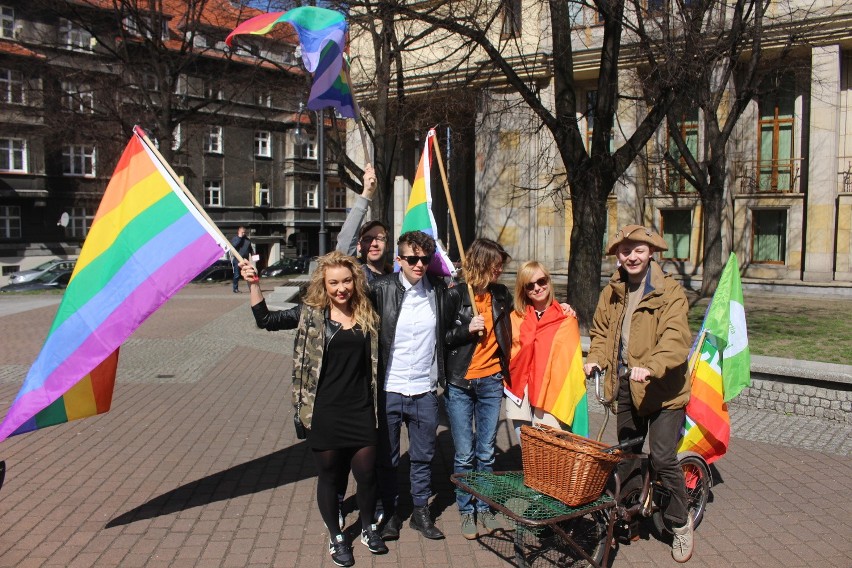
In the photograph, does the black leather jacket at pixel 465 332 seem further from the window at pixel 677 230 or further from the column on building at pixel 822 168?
the window at pixel 677 230

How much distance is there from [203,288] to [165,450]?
19.8 m

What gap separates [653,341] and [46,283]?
2623 centimetres

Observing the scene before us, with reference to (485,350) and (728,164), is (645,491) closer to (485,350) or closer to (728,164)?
(485,350)

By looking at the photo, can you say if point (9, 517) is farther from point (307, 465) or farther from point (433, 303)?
point (433, 303)

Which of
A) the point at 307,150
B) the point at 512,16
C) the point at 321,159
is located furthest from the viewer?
the point at 307,150

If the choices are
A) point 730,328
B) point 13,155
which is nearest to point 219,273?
point 13,155

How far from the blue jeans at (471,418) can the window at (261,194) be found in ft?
163

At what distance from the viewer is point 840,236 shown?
20.0 metres

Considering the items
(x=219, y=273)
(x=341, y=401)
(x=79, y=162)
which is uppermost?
(x=79, y=162)

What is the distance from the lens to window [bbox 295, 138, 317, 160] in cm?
5331

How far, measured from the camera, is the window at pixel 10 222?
41.7 metres

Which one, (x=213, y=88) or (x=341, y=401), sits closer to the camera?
(x=341, y=401)

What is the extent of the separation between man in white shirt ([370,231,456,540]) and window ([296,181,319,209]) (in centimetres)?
5084

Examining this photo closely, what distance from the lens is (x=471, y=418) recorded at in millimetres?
4793
